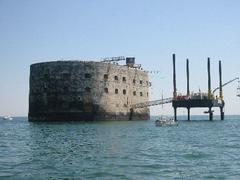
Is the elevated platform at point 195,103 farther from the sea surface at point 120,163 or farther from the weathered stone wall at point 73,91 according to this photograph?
the sea surface at point 120,163

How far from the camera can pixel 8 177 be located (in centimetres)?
1288

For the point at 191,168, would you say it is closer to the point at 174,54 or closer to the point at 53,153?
the point at 53,153

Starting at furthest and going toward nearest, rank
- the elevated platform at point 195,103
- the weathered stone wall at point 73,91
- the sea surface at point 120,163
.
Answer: the elevated platform at point 195,103 → the weathered stone wall at point 73,91 → the sea surface at point 120,163

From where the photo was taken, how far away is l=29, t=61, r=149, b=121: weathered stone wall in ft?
164

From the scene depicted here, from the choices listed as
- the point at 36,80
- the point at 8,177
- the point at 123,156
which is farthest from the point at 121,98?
the point at 8,177

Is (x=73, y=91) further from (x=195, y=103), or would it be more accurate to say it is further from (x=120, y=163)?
(x=120, y=163)

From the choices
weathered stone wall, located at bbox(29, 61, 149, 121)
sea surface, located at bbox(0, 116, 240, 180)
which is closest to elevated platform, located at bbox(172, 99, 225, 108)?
weathered stone wall, located at bbox(29, 61, 149, 121)

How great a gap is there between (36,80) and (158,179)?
40.6 meters

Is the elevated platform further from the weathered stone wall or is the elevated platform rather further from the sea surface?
the sea surface

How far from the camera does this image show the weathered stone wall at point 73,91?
50.1 meters

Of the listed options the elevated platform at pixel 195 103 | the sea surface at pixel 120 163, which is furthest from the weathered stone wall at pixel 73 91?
the sea surface at pixel 120 163

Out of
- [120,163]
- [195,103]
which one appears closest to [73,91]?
[195,103]

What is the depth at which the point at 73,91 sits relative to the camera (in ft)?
165

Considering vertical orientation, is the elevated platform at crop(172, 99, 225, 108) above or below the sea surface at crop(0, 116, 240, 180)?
above
